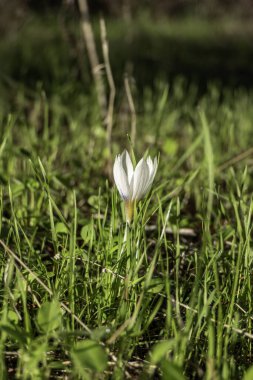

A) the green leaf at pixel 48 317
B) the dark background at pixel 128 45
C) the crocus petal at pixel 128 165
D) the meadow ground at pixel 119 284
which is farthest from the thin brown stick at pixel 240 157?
the dark background at pixel 128 45

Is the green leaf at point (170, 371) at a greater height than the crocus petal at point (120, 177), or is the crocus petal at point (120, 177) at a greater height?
the crocus petal at point (120, 177)

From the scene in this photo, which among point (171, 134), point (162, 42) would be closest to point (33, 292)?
point (171, 134)

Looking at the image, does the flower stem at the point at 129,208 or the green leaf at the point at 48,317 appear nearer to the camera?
the green leaf at the point at 48,317

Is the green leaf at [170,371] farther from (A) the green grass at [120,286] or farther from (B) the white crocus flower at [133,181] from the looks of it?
(B) the white crocus flower at [133,181]

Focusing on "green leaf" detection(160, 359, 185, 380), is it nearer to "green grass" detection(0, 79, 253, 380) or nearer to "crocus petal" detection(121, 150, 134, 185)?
"green grass" detection(0, 79, 253, 380)

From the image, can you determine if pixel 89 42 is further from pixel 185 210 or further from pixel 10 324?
pixel 10 324

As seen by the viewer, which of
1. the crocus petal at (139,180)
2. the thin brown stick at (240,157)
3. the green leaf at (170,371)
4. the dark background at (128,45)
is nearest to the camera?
the green leaf at (170,371)

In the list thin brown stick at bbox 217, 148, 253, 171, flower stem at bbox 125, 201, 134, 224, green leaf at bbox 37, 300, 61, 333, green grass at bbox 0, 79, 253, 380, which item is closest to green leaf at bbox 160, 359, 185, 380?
green grass at bbox 0, 79, 253, 380

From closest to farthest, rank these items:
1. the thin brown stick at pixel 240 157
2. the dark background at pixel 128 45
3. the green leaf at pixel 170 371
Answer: the green leaf at pixel 170 371 < the thin brown stick at pixel 240 157 < the dark background at pixel 128 45

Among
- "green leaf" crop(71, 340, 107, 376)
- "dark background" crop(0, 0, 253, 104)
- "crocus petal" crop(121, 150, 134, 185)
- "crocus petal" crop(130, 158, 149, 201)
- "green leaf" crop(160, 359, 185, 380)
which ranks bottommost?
"green leaf" crop(160, 359, 185, 380)

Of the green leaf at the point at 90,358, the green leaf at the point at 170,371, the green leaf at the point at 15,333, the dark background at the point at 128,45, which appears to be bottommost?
the green leaf at the point at 170,371
